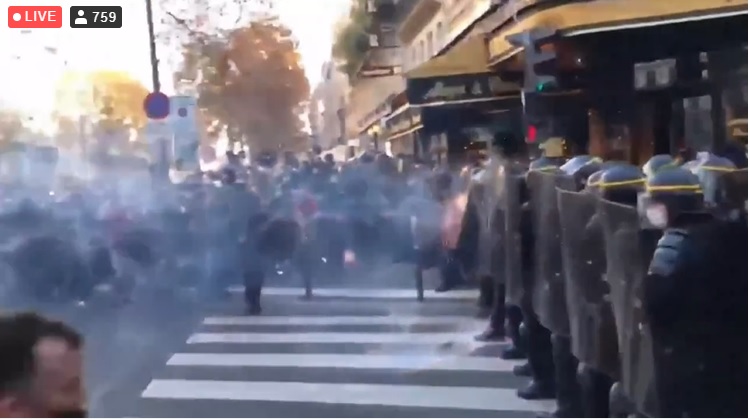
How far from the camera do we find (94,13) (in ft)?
7.43

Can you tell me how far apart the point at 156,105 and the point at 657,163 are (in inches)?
42.8

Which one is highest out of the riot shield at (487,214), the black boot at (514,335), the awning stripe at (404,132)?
the awning stripe at (404,132)

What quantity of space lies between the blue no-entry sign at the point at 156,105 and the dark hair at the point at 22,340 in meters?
0.50

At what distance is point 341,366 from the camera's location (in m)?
2.32

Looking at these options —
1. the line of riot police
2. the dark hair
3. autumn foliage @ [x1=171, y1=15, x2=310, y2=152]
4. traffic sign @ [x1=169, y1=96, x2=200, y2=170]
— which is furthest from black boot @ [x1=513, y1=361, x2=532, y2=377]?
the dark hair

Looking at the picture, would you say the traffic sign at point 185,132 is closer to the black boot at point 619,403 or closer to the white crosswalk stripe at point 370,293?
the white crosswalk stripe at point 370,293

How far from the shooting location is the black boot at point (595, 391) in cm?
219

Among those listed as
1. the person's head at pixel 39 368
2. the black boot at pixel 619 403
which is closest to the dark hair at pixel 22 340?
the person's head at pixel 39 368

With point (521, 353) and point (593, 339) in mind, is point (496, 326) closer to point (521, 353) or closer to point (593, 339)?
point (521, 353)

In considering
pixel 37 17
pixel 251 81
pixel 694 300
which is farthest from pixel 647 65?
pixel 37 17

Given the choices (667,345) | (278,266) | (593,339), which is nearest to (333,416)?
(278,266)

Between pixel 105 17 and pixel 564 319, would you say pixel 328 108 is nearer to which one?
pixel 105 17

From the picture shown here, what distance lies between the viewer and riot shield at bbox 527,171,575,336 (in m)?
2.28

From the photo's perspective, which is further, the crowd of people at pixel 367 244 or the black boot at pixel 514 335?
the black boot at pixel 514 335
